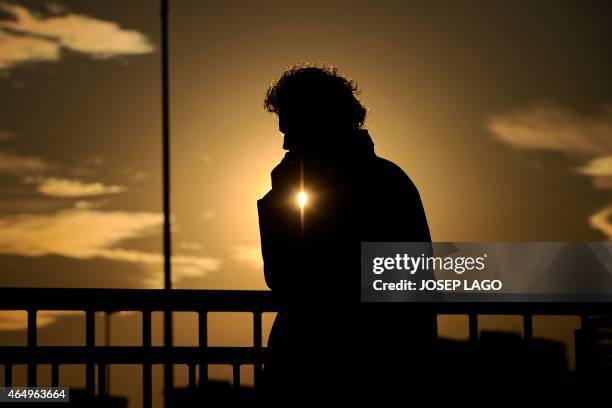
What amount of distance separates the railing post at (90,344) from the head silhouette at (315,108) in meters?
2.22

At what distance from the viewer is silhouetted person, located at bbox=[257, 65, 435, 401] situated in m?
3.92

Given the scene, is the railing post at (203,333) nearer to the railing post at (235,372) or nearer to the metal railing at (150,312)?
the metal railing at (150,312)

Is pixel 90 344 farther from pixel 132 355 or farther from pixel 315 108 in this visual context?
pixel 315 108

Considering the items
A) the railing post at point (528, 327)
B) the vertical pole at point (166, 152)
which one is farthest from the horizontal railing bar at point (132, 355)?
the vertical pole at point (166, 152)

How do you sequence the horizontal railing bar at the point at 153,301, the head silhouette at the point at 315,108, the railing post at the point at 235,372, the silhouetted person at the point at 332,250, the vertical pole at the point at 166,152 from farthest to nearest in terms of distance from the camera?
the vertical pole at the point at 166,152, the railing post at the point at 235,372, the horizontal railing bar at the point at 153,301, the head silhouette at the point at 315,108, the silhouetted person at the point at 332,250

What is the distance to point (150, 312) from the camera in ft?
19.1

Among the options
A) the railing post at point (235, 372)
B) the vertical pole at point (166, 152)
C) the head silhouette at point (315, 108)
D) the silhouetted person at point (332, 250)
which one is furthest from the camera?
the vertical pole at point (166, 152)

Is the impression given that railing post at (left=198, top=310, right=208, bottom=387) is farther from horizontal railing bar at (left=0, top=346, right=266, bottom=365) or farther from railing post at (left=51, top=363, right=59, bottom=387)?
railing post at (left=51, top=363, right=59, bottom=387)

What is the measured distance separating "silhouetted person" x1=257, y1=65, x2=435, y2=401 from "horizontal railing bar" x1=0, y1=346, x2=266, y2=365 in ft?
5.88

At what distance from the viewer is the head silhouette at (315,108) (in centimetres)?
406

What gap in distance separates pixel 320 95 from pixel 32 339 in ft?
8.81

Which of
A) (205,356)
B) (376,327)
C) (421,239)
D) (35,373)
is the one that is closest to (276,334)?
(376,327)

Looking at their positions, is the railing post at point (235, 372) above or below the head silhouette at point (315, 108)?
below

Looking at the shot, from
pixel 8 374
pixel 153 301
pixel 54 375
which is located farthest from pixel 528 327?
pixel 8 374
